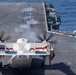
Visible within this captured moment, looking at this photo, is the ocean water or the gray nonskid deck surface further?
the ocean water

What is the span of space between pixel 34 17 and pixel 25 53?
42.4 meters

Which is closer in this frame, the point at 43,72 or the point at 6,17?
the point at 43,72

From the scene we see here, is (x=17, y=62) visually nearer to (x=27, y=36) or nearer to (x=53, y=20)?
(x=27, y=36)

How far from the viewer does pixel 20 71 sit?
6250 centimetres

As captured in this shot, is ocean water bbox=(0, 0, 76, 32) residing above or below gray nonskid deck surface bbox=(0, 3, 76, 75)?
below

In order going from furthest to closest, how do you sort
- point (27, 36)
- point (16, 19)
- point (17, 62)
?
point (16, 19) < point (27, 36) < point (17, 62)

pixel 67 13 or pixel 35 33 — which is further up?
pixel 35 33

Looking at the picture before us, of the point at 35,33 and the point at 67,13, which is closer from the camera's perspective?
the point at 35,33

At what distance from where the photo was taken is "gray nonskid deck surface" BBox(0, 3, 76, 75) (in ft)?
209

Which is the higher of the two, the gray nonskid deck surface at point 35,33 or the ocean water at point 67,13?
the gray nonskid deck surface at point 35,33

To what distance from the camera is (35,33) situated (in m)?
85.4

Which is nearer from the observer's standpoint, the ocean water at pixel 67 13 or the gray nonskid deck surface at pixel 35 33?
the gray nonskid deck surface at pixel 35 33

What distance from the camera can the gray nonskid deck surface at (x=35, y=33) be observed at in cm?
6356

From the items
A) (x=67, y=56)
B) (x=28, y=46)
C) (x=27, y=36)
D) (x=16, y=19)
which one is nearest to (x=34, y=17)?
(x=16, y=19)
